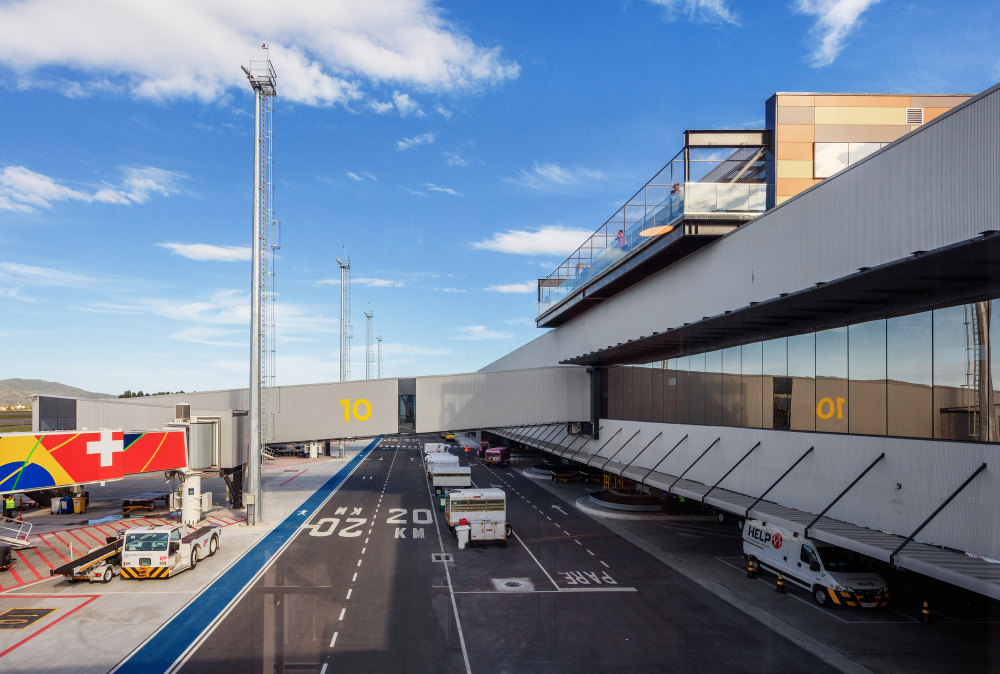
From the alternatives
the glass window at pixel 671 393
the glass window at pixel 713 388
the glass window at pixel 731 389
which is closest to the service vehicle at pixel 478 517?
the glass window at pixel 671 393

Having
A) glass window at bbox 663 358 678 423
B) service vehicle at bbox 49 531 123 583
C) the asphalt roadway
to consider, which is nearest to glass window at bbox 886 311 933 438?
the asphalt roadway

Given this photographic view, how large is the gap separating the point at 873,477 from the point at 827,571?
5040mm

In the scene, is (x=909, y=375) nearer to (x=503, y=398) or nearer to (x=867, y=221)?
(x=867, y=221)

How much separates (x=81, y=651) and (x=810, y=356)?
93.2 feet

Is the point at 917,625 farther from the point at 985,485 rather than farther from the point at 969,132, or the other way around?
the point at 969,132

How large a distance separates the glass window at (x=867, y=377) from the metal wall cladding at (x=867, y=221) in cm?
283

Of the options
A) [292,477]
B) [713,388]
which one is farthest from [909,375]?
[292,477]

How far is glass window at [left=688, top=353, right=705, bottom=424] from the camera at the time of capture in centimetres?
3753

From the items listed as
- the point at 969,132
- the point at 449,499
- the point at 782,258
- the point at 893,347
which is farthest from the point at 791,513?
the point at 449,499

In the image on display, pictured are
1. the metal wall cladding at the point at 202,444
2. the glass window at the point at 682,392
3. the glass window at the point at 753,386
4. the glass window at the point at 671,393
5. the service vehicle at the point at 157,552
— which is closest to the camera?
the service vehicle at the point at 157,552

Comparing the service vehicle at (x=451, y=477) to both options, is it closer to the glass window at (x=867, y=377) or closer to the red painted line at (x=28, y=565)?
the red painted line at (x=28, y=565)

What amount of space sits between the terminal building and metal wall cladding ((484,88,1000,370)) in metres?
0.07

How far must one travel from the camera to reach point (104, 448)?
3359cm

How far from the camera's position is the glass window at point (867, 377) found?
23359 mm
